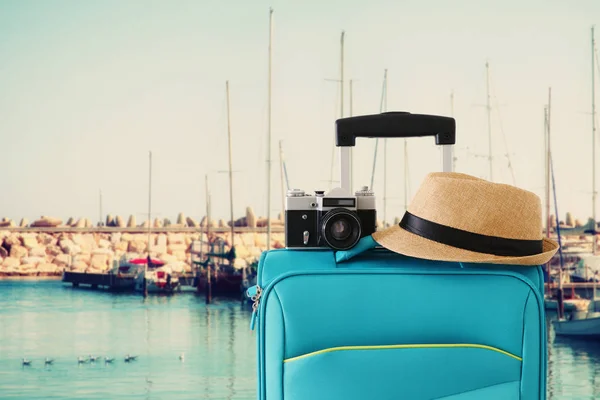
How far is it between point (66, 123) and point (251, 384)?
16045mm

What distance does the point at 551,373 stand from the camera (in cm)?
1385

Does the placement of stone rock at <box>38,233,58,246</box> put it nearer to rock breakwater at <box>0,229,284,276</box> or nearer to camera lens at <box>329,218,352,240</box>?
rock breakwater at <box>0,229,284,276</box>

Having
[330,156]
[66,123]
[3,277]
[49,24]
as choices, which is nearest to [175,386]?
[330,156]

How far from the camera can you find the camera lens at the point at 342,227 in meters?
1.33

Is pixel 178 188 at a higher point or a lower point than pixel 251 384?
higher

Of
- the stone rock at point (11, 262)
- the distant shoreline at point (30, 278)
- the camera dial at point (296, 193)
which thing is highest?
the camera dial at point (296, 193)

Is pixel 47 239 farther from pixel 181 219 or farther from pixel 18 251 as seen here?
pixel 181 219

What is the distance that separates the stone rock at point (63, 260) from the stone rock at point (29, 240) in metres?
1.05

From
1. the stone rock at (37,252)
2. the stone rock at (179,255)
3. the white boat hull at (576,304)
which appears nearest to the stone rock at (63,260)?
the stone rock at (37,252)

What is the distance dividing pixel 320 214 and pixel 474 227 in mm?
244

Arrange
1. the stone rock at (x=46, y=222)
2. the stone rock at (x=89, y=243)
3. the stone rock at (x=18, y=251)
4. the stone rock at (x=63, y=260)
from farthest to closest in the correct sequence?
1. the stone rock at (x=18, y=251)
2. the stone rock at (x=63, y=260)
3. the stone rock at (x=89, y=243)
4. the stone rock at (x=46, y=222)

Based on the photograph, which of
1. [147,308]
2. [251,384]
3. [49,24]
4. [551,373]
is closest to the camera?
[551,373]

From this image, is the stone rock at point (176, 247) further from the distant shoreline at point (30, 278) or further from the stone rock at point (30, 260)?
the distant shoreline at point (30, 278)

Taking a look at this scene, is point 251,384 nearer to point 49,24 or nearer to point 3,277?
point 49,24
